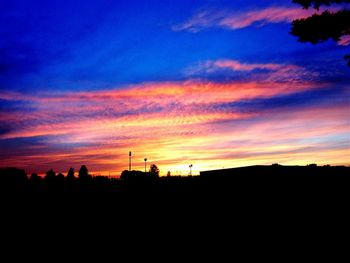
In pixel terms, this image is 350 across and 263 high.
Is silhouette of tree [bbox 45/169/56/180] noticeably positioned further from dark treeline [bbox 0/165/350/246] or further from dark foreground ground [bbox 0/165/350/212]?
dark treeline [bbox 0/165/350/246]

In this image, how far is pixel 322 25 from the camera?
476 inches

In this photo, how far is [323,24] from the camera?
1208cm

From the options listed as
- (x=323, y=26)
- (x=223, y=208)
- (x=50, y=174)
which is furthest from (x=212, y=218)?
(x=50, y=174)

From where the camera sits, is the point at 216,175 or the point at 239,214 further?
the point at 216,175

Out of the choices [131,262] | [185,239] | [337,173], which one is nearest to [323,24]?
[337,173]

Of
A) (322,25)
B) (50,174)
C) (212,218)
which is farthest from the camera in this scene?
(50,174)

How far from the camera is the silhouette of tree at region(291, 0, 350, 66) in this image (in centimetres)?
1199

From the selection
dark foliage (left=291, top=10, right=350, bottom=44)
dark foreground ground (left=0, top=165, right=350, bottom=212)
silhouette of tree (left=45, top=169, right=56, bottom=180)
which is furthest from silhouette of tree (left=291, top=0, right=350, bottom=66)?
silhouette of tree (left=45, top=169, right=56, bottom=180)

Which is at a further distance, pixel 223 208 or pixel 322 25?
pixel 223 208

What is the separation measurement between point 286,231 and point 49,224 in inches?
343

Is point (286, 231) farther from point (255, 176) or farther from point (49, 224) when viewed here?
point (49, 224)

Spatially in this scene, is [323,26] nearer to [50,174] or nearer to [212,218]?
[212,218]

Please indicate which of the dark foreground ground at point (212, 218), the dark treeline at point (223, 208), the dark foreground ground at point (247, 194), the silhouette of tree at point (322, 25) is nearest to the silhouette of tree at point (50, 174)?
the dark foreground ground at point (247, 194)

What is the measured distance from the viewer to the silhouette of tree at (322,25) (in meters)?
12.0
